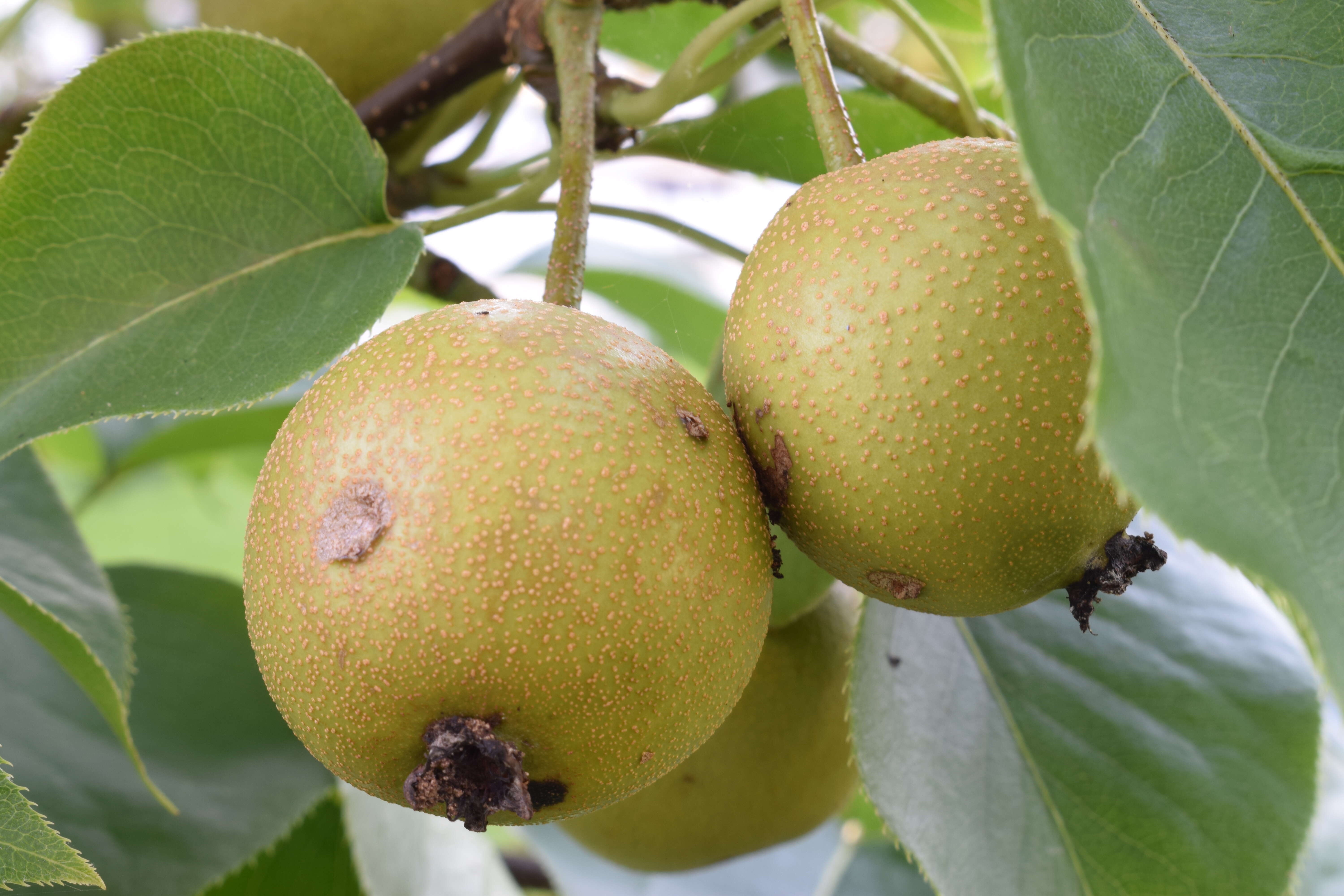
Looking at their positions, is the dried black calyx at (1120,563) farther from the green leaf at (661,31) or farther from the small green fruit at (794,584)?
the green leaf at (661,31)

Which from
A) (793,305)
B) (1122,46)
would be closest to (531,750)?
(793,305)

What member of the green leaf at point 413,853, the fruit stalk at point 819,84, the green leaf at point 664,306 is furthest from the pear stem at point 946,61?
the green leaf at point 413,853

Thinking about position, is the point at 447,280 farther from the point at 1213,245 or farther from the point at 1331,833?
the point at 1331,833

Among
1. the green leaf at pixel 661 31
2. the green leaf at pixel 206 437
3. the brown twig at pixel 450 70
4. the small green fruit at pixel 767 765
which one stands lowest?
the small green fruit at pixel 767 765

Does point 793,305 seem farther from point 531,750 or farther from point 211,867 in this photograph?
point 211,867

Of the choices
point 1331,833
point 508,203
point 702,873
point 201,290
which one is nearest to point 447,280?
point 508,203

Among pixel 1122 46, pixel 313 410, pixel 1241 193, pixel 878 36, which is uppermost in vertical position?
pixel 878 36

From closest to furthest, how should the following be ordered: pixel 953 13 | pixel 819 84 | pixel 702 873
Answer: pixel 819 84
pixel 953 13
pixel 702 873
